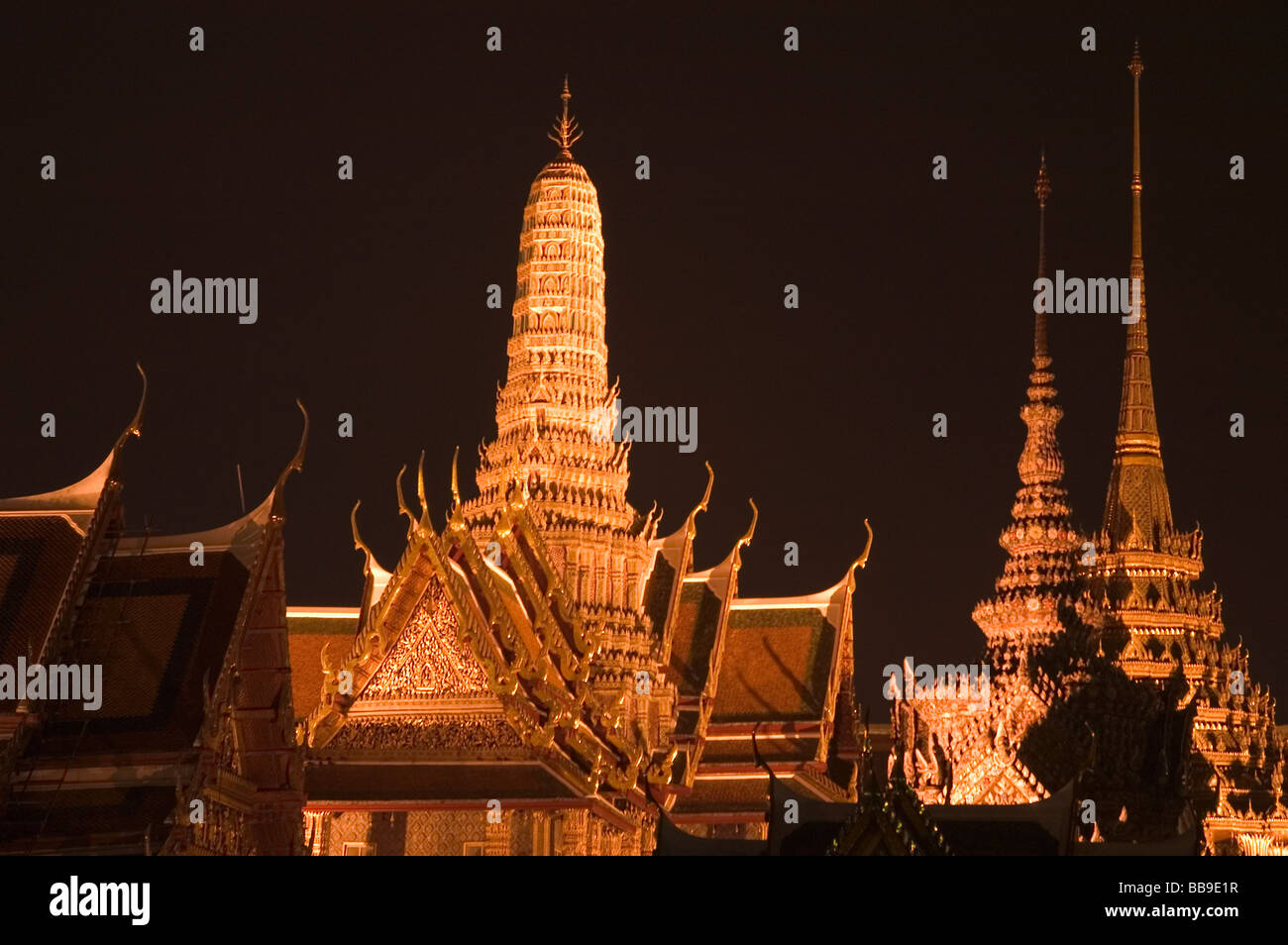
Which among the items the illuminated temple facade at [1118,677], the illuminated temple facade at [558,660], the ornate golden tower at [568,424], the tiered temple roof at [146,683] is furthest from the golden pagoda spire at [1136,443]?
the tiered temple roof at [146,683]

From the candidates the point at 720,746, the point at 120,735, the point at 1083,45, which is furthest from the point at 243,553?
the point at 1083,45

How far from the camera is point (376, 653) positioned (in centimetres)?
4231

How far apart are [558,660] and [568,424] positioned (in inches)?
284

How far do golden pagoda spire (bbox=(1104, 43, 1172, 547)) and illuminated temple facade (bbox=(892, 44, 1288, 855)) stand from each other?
45mm

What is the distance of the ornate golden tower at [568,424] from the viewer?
50.3 meters

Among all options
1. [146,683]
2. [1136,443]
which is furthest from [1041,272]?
[146,683]

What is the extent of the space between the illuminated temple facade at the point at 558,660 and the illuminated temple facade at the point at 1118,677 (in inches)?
110

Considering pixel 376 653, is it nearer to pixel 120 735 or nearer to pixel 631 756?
pixel 631 756

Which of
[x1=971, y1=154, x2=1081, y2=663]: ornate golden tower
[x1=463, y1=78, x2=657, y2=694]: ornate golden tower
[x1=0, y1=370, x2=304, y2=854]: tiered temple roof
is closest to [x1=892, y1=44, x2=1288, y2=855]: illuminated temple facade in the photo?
[x1=971, y1=154, x2=1081, y2=663]: ornate golden tower

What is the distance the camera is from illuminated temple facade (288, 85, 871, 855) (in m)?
41.7

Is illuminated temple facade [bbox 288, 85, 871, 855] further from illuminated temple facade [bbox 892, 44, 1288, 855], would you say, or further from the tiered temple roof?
the tiered temple roof

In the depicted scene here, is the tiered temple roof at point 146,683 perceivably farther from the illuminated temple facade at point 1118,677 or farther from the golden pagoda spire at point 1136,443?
the golden pagoda spire at point 1136,443
